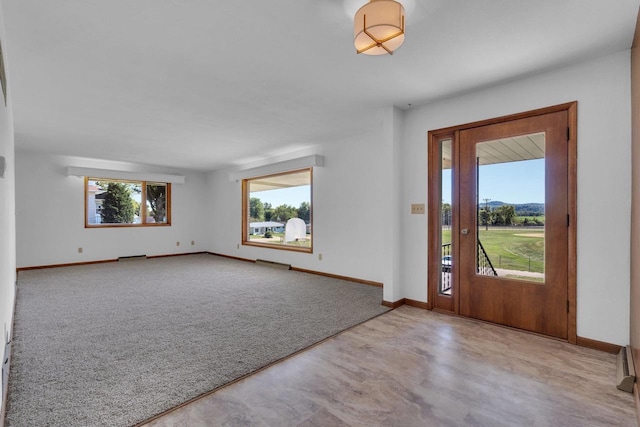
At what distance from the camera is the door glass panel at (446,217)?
3377mm

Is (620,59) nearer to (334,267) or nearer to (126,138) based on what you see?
(334,267)

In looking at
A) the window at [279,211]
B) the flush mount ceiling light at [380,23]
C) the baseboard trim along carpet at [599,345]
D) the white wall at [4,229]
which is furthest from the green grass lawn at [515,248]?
the white wall at [4,229]

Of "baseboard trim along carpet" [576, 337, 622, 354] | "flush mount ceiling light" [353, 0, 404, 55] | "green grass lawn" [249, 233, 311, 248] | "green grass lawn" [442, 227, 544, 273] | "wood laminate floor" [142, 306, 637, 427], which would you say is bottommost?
"wood laminate floor" [142, 306, 637, 427]

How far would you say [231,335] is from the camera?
277 cm

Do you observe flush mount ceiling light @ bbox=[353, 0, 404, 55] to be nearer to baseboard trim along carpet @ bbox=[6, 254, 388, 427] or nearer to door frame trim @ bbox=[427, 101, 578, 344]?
door frame trim @ bbox=[427, 101, 578, 344]

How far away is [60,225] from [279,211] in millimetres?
4368

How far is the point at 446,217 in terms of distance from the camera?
3.41m

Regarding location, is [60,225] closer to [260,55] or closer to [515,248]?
[260,55]

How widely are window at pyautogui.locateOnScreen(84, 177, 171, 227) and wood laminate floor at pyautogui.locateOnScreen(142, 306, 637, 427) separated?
6499 millimetres

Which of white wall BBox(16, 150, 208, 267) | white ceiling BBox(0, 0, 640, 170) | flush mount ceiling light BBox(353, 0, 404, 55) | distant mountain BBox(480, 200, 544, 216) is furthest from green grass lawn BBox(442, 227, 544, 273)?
white wall BBox(16, 150, 208, 267)

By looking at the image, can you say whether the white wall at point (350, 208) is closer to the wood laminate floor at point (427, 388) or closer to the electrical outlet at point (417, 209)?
the electrical outlet at point (417, 209)

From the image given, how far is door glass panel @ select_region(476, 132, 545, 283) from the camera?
2.81 meters

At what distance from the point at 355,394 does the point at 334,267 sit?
3.42 meters

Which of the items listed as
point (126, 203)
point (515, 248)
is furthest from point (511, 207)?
point (126, 203)
